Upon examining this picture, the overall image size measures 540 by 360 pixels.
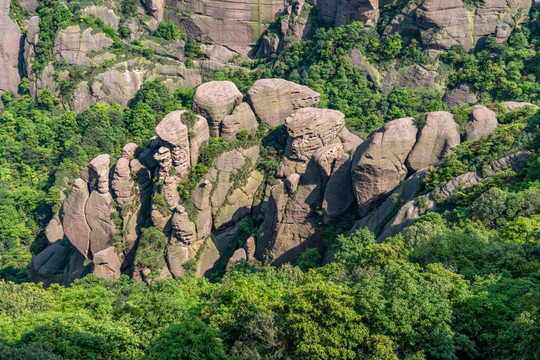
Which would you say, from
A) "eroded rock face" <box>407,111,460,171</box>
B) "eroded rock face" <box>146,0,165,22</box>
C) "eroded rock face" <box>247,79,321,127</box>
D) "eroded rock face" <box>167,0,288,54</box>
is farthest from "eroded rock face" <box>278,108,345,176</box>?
"eroded rock face" <box>146,0,165,22</box>

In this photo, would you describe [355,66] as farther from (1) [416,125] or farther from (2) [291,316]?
(2) [291,316]

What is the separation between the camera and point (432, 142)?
52438mm

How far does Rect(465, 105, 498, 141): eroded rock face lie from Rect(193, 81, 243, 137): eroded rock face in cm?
2553

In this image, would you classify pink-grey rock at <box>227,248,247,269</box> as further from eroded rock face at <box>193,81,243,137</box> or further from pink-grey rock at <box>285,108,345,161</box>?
eroded rock face at <box>193,81,243,137</box>

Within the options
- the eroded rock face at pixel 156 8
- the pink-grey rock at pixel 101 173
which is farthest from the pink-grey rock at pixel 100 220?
the eroded rock face at pixel 156 8

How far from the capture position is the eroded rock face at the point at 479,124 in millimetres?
52531

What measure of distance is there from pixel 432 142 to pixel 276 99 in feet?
68.0

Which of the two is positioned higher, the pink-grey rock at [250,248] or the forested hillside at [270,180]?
the forested hillside at [270,180]

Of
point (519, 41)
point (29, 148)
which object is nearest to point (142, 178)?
point (29, 148)

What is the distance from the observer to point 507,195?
40.1 metres

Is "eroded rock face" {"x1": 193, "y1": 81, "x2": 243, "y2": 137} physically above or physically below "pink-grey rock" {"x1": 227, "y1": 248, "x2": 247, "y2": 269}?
above

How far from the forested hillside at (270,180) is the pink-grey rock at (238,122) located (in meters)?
0.25

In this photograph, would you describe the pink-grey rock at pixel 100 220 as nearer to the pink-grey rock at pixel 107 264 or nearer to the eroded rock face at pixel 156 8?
the pink-grey rock at pixel 107 264

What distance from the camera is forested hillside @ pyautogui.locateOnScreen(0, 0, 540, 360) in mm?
27406
